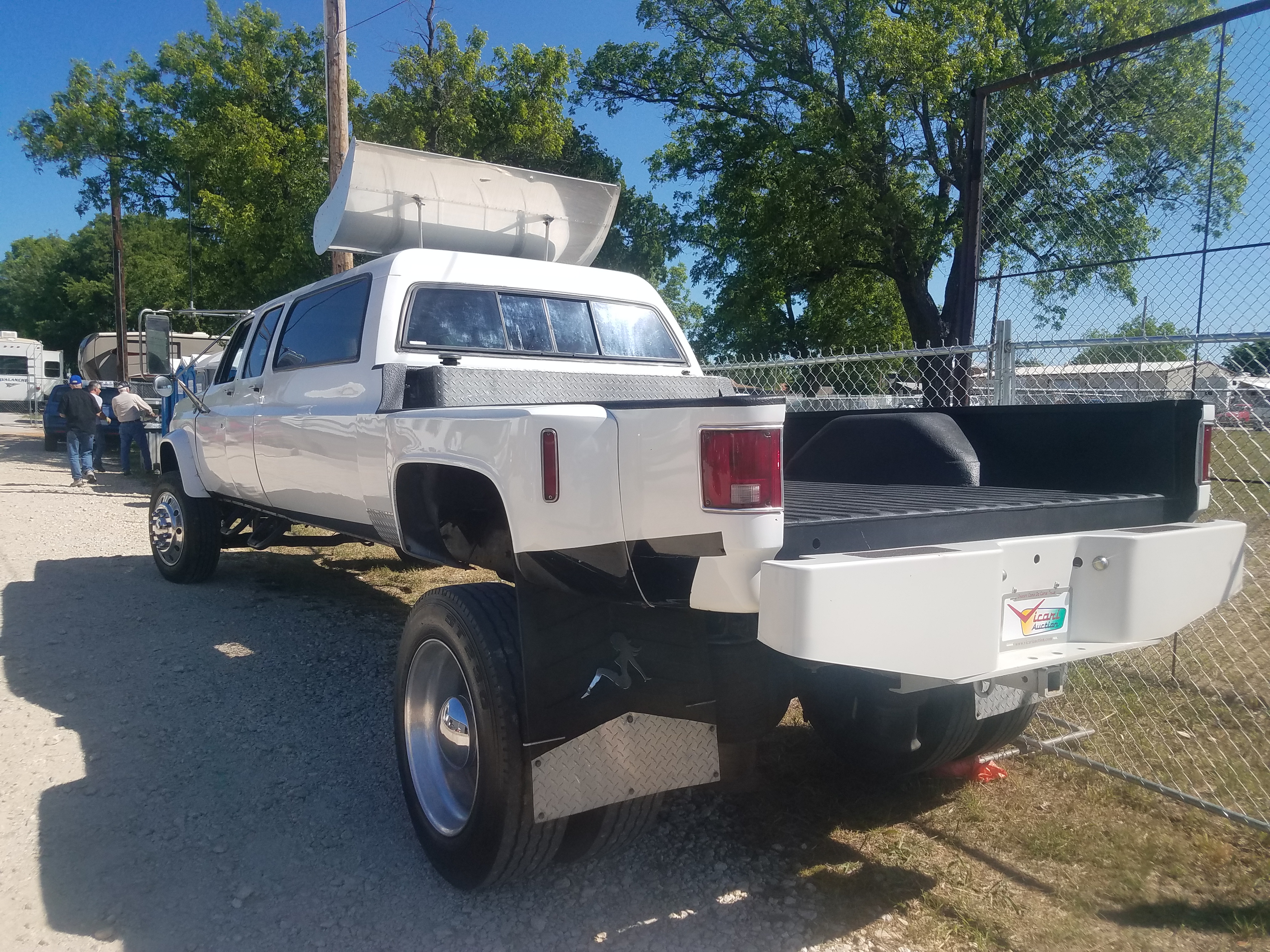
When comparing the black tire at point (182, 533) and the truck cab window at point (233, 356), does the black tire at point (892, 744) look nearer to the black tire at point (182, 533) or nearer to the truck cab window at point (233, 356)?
the truck cab window at point (233, 356)

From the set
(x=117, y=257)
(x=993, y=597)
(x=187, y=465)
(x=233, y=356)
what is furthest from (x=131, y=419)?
(x=993, y=597)

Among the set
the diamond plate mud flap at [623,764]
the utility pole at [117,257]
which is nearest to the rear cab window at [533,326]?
the diamond plate mud flap at [623,764]

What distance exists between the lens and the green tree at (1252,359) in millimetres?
3816

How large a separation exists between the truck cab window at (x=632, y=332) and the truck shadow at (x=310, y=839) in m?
2.20

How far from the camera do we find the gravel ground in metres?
2.71

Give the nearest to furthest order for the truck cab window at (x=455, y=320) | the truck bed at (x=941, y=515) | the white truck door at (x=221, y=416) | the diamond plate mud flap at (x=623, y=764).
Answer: the truck bed at (x=941, y=515), the diamond plate mud flap at (x=623, y=764), the truck cab window at (x=455, y=320), the white truck door at (x=221, y=416)

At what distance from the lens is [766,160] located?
18.0 m

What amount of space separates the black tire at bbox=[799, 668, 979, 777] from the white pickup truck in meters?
0.02

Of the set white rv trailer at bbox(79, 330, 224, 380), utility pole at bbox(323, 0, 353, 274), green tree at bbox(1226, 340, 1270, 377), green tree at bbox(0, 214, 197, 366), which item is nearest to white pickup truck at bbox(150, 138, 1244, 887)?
green tree at bbox(1226, 340, 1270, 377)

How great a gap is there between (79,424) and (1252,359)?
15.1 m

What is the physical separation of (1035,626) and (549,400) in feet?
7.17

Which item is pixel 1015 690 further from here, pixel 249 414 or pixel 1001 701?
pixel 249 414

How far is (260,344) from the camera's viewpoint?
5664mm

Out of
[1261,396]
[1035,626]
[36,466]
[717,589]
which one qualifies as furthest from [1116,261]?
[36,466]
